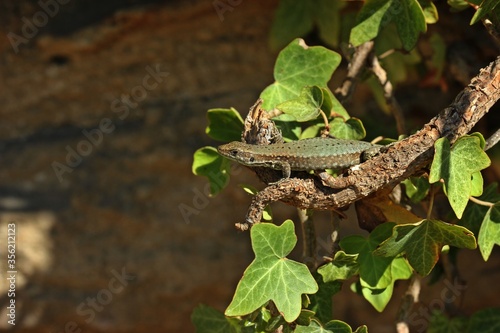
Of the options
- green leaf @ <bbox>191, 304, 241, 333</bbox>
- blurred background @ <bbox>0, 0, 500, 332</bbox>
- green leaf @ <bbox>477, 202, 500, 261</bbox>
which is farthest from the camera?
blurred background @ <bbox>0, 0, 500, 332</bbox>

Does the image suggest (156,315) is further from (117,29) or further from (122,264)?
(117,29)

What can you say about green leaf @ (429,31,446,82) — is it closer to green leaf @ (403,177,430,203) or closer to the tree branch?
green leaf @ (403,177,430,203)

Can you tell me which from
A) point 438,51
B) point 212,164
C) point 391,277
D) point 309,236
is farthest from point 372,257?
point 438,51

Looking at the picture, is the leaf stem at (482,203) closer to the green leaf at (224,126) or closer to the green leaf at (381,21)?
the green leaf at (381,21)

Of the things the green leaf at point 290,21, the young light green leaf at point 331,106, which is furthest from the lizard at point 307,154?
the green leaf at point 290,21

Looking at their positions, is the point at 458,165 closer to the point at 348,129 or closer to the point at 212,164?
the point at 348,129

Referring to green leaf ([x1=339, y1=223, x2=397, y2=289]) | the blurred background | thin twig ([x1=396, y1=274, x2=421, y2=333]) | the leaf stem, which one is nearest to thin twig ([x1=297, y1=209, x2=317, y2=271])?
green leaf ([x1=339, y1=223, x2=397, y2=289])

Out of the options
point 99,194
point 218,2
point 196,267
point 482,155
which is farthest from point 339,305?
point 482,155
